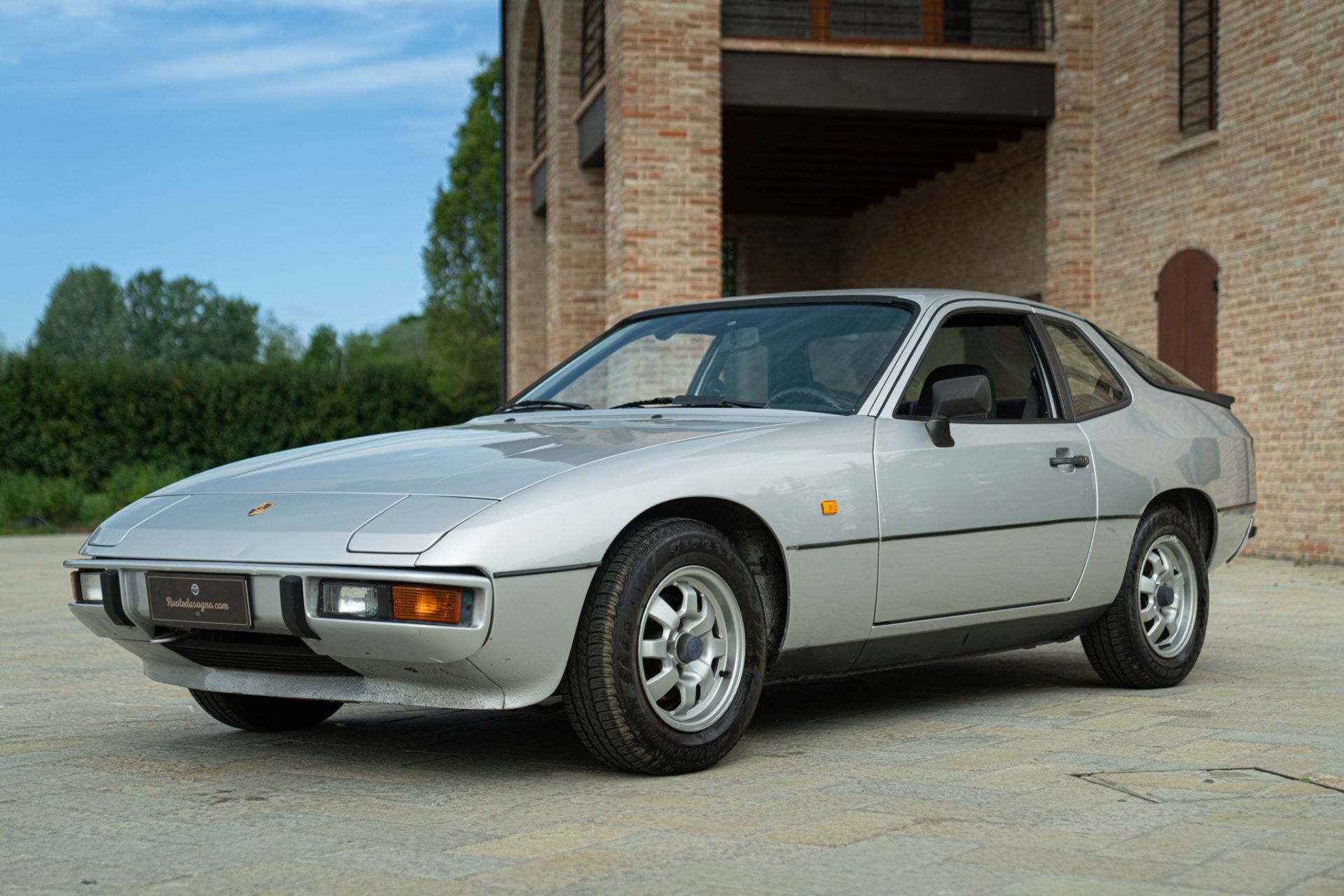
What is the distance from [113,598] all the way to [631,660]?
155 centimetres

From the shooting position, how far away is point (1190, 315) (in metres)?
14.3

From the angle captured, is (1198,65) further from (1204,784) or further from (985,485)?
(1204,784)

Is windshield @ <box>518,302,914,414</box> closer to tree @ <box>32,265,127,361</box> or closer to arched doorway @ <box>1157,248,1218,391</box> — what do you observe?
arched doorway @ <box>1157,248,1218,391</box>

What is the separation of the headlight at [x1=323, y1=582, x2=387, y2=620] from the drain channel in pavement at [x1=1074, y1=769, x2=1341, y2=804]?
196 cm

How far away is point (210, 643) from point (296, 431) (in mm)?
27072

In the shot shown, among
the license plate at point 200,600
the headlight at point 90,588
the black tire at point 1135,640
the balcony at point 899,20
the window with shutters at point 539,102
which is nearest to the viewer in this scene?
the license plate at point 200,600

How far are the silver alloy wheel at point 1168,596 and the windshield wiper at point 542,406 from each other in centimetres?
225

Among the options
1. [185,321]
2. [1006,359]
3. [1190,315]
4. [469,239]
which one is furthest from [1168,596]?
[185,321]

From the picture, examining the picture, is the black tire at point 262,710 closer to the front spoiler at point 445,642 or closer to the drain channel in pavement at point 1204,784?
the front spoiler at point 445,642

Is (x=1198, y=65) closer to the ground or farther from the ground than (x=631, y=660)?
farther from the ground

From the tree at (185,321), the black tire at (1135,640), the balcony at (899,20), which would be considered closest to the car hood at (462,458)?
the black tire at (1135,640)

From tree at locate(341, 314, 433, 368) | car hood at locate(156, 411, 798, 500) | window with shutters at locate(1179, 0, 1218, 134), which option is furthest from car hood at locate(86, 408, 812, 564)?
tree at locate(341, 314, 433, 368)

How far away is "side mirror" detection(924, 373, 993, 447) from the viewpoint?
497 centimetres

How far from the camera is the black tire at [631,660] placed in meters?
4.08
